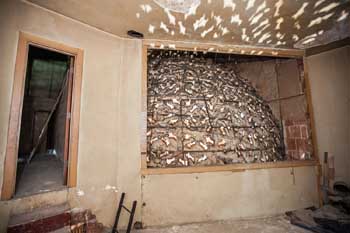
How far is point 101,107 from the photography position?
215cm

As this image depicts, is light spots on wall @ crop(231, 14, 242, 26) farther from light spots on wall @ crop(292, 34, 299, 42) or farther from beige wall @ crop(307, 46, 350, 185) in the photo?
beige wall @ crop(307, 46, 350, 185)

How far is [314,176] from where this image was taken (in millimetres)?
2646

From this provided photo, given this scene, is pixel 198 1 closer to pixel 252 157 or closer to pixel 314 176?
pixel 252 157

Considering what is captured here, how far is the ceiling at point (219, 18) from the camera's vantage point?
1.81m

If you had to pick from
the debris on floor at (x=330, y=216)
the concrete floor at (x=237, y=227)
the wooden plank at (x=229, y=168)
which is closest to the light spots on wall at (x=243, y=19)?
the wooden plank at (x=229, y=168)

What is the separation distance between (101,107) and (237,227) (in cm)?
216

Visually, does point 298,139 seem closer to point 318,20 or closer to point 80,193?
point 318,20

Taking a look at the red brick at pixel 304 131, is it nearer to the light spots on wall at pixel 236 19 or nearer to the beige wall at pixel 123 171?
the beige wall at pixel 123 171

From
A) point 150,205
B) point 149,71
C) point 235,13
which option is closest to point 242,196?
point 150,205

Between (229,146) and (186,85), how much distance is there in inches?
49.5

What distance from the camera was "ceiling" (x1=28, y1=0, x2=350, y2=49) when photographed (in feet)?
5.94

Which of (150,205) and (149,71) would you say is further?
(149,71)

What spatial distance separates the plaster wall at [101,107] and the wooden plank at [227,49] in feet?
0.93

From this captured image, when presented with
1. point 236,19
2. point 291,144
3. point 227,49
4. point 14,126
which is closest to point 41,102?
point 14,126
